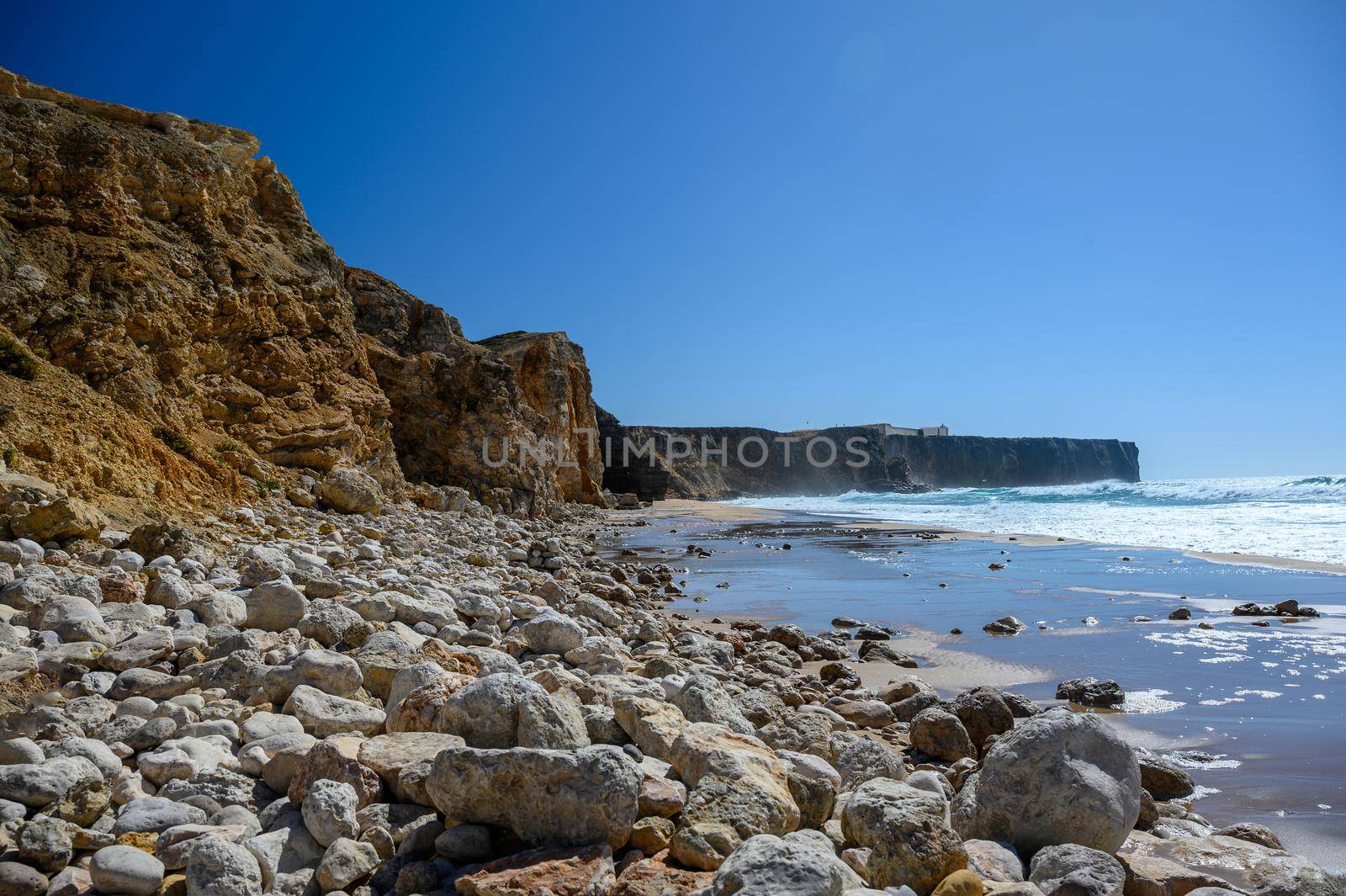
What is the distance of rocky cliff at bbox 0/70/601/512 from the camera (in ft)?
25.0

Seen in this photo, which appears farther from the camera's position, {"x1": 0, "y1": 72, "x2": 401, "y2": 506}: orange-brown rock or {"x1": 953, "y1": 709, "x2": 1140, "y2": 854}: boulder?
{"x1": 0, "y1": 72, "x2": 401, "y2": 506}: orange-brown rock

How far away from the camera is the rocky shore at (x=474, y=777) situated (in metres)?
2.05

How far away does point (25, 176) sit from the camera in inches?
415

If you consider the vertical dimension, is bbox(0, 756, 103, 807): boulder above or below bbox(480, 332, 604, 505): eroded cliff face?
below

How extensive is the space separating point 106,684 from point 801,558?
49.3 feet

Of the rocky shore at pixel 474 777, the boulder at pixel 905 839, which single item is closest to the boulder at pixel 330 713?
the rocky shore at pixel 474 777

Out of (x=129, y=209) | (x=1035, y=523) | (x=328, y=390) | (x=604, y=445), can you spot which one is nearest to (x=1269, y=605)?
(x=328, y=390)

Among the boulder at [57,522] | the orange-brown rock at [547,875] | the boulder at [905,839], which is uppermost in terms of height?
the boulder at [57,522]

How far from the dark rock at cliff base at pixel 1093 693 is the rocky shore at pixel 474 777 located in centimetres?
120

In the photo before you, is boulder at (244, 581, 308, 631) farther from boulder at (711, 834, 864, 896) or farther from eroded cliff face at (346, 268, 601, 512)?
eroded cliff face at (346, 268, 601, 512)

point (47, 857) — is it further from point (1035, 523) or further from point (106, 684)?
point (1035, 523)

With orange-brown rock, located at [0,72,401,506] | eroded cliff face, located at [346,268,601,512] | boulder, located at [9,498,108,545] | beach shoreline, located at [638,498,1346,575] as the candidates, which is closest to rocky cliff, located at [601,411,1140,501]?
beach shoreline, located at [638,498,1346,575]

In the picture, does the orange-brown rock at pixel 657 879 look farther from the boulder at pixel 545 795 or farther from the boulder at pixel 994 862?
the boulder at pixel 994 862

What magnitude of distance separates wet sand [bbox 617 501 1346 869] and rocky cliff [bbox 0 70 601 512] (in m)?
6.53
